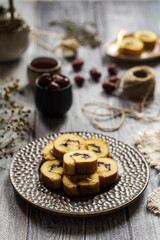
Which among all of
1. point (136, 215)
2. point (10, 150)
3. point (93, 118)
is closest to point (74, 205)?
point (136, 215)

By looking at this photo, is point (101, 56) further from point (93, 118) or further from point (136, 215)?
point (136, 215)

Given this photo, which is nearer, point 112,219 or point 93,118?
point 112,219

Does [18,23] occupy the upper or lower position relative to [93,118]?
upper

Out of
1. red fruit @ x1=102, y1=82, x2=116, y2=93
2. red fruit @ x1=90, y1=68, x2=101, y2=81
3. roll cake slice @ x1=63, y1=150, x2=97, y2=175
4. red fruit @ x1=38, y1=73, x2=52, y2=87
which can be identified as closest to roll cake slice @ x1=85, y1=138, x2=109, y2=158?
roll cake slice @ x1=63, y1=150, x2=97, y2=175

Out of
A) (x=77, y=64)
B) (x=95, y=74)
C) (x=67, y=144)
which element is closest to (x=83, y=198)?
(x=67, y=144)

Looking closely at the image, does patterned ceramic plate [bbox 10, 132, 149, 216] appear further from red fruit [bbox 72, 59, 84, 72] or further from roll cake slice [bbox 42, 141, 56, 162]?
red fruit [bbox 72, 59, 84, 72]

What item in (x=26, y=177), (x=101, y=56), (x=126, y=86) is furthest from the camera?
(x=101, y=56)

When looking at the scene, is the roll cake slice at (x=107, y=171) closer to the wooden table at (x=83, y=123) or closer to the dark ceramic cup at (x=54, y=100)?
the wooden table at (x=83, y=123)
